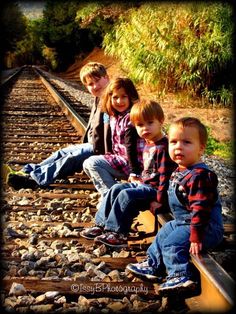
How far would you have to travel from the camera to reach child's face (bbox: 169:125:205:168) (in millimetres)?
3055

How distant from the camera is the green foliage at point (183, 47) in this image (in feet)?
38.8

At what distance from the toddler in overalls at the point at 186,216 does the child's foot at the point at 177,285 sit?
20 mm

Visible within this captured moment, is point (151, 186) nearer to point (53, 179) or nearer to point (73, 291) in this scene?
point (73, 291)

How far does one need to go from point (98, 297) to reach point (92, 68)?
7.78 ft

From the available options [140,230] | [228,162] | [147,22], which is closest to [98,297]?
[140,230]

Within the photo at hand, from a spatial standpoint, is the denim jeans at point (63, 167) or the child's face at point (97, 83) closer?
the child's face at point (97, 83)

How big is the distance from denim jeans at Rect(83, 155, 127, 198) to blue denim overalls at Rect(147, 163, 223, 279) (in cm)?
115

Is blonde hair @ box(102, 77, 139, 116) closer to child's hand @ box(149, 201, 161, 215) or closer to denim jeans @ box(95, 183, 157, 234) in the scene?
denim jeans @ box(95, 183, 157, 234)

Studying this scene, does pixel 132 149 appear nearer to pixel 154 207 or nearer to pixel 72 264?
pixel 154 207

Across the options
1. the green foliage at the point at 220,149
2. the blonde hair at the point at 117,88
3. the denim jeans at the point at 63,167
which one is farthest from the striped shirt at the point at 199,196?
the green foliage at the point at 220,149

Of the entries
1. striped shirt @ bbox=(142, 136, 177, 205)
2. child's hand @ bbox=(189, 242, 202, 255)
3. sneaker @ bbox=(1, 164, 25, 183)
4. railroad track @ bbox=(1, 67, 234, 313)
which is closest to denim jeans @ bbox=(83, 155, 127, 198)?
railroad track @ bbox=(1, 67, 234, 313)

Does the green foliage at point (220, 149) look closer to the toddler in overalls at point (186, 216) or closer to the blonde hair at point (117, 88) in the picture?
the blonde hair at point (117, 88)

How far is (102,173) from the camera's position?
4.36 m

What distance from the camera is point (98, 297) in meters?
2.79
